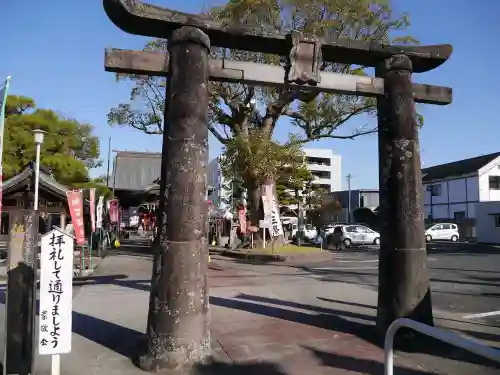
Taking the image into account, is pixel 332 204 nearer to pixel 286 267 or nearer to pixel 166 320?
pixel 286 267

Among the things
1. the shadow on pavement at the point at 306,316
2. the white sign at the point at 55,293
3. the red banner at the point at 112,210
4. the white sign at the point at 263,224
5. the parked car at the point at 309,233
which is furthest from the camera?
the parked car at the point at 309,233

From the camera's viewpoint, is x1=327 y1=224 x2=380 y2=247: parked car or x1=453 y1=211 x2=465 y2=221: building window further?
x1=453 y1=211 x2=465 y2=221: building window

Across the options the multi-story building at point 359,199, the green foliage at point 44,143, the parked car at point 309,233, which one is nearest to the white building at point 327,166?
the multi-story building at point 359,199

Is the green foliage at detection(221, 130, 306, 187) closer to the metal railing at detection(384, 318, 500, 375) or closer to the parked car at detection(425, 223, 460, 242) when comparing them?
the metal railing at detection(384, 318, 500, 375)

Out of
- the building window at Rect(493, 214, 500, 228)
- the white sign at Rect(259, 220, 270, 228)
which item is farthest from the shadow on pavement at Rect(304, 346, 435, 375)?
the building window at Rect(493, 214, 500, 228)

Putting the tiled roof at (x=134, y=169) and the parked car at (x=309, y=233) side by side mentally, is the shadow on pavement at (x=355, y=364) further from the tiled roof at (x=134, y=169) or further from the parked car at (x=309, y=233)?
the tiled roof at (x=134, y=169)

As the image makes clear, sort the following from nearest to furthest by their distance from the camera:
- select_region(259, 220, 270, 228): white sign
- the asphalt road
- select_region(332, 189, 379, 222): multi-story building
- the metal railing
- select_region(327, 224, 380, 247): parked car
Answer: the metal railing < the asphalt road < select_region(259, 220, 270, 228): white sign < select_region(327, 224, 380, 247): parked car < select_region(332, 189, 379, 222): multi-story building

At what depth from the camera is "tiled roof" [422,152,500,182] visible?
140 feet

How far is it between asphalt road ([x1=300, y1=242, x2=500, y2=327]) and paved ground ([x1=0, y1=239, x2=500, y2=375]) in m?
0.51

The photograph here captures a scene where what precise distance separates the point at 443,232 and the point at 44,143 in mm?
32074

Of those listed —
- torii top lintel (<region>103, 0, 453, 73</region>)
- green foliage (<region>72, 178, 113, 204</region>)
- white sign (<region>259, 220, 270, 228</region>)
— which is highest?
torii top lintel (<region>103, 0, 453, 73</region>)

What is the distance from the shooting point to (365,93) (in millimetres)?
6863

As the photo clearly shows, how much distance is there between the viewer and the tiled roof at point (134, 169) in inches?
1597

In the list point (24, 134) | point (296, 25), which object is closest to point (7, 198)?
point (24, 134)
